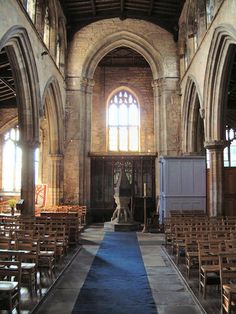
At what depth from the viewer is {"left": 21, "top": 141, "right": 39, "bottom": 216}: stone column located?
44.1 feet

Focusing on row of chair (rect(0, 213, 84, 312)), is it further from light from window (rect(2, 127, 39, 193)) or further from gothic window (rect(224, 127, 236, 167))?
gothic window (rect(224, 127, 236, 167))

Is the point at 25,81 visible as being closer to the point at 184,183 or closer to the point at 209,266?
the point at 184,183

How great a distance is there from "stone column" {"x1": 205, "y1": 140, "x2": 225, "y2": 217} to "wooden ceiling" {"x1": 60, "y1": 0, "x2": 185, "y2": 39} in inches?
328

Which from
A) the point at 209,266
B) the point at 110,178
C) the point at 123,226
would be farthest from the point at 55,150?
the point at 209,266

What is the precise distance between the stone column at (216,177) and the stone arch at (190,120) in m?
4.38

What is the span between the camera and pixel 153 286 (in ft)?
21.4

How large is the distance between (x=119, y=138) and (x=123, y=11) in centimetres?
778

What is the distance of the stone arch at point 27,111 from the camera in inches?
503

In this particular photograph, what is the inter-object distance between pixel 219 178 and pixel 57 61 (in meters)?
9.80

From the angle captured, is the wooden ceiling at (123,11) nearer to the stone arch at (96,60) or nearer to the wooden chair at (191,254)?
the stone arch at (96,60)

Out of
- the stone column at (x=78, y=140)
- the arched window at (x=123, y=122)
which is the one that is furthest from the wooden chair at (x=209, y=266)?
the arched window at (x=123, y=122)

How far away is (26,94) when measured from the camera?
1342 centimetres

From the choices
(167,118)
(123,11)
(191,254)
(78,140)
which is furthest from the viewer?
(123,11)

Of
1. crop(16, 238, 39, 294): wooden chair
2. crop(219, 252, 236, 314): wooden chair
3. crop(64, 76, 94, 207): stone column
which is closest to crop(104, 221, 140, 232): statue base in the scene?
crop(64, 76, 94, 207): stone column
